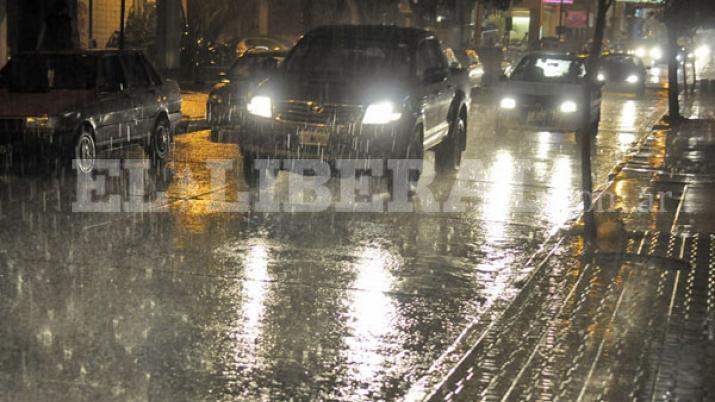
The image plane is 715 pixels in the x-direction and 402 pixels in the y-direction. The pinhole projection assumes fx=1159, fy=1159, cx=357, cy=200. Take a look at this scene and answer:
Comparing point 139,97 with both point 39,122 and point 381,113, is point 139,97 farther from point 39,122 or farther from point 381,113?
point 381,113

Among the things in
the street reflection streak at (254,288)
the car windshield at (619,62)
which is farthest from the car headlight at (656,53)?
the street reflection streak at (254,288)

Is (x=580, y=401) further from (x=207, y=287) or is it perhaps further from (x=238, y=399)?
(x=207, y=287)

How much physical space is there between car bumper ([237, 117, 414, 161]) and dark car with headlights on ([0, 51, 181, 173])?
2276 millimetres

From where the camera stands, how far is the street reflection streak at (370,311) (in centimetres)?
686

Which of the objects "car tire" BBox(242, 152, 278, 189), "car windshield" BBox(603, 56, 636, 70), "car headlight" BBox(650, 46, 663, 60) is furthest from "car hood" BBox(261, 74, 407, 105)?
"car headlight" BBox(650, 46, 663, 60)

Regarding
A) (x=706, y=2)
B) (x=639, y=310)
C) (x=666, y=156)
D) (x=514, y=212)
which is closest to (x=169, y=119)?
(x=514, y=212)

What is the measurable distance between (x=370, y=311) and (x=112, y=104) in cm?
797

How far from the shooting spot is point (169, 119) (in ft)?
54.9

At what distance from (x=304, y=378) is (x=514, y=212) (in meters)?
6.63

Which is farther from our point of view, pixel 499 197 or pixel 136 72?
pixel 136 72

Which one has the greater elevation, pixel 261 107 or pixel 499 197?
pixel 261 107

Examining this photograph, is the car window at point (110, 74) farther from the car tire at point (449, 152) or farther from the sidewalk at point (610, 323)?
the sidewalk at point (610, 323)

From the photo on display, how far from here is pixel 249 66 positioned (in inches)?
822

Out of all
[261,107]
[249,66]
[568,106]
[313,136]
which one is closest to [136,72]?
[261,107]
